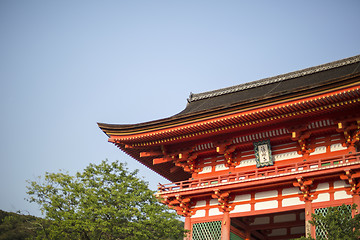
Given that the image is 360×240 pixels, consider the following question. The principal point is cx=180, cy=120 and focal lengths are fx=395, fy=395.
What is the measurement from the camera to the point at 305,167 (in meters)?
17.3

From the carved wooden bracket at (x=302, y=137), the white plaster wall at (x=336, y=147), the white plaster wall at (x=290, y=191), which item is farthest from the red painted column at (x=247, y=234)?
the white plaster wall at (x=336, y=147)

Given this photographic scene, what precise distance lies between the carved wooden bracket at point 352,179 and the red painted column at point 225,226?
5.35 metres

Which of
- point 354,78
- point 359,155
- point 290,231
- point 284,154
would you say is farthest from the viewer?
point 290,231

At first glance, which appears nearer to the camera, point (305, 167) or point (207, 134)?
point (305, 167)

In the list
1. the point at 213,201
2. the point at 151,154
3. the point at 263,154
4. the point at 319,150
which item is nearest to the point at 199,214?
the point at 213,201

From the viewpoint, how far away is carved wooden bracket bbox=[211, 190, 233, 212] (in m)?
18.1

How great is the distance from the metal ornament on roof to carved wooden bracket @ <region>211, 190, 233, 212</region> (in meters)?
2.08

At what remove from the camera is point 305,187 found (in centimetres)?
1661

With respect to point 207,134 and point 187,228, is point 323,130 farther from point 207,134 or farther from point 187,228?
point 187,228

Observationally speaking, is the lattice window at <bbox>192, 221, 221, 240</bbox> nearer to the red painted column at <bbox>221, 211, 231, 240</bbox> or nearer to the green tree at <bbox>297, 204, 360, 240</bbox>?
the red painted column at <bbox>221, 211, 231, 240</bbox>

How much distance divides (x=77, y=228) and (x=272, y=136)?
993 cm

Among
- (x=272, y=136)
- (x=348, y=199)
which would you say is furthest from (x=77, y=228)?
(x=348, y=199)

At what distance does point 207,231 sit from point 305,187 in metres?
5.01

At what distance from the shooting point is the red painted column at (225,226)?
58.1 ft
